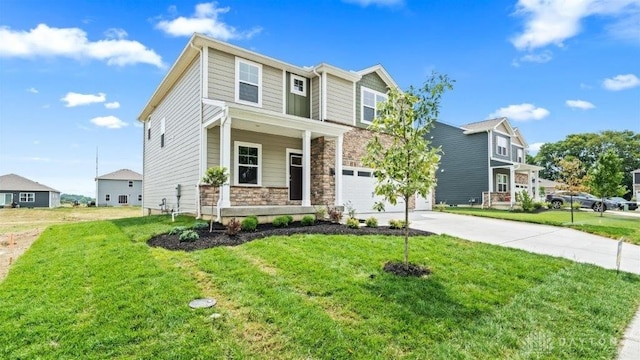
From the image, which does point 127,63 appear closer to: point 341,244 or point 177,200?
point 177,200

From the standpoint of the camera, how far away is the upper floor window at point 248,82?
11398 mm

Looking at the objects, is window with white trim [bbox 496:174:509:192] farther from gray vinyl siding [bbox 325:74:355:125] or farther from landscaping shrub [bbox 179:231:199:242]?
landscaping shrub [bbox 179:231:199:242]

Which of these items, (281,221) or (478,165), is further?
(478,165)

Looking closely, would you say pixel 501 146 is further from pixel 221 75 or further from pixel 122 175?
pixel 122 175

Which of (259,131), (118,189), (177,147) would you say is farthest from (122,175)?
(259,131)

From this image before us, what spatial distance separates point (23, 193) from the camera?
129ft

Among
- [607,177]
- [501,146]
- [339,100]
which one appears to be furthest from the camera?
[501,146]

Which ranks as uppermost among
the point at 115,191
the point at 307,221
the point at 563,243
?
the point at 115,191

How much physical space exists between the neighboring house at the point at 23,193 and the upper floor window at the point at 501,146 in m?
51.6

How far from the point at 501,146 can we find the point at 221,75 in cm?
2265

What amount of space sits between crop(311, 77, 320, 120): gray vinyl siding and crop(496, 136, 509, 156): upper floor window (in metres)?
17.6

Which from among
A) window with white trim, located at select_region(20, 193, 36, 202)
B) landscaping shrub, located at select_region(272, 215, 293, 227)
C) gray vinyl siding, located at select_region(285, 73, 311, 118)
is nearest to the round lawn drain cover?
landscaping shrub, located at select_region(272, 215, 293, 227)

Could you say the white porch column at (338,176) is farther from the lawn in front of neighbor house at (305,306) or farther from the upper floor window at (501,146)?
the upper floor window at (501,146)

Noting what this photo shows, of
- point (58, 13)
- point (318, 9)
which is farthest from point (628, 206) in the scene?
point (58, 13)
